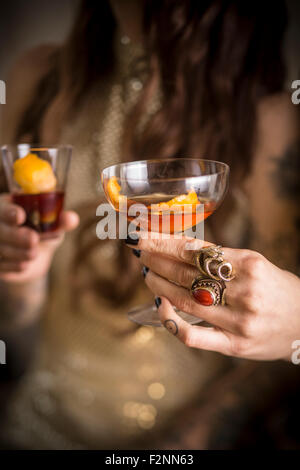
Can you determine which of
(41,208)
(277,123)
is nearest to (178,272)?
(41,208)

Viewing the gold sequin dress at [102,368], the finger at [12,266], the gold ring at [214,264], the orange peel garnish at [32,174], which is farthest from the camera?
the gold sequin dress at [102,368]

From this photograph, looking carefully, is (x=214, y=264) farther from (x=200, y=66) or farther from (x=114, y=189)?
(x=200, y=66)

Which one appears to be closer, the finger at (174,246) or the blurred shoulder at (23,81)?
the finger at (174,246)

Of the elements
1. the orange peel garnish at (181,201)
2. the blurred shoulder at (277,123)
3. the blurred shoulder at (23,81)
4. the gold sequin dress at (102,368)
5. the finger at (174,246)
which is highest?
the blurred shoulder at (23,81)

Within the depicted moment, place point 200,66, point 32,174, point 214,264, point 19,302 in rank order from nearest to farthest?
point 214,264 → point 32,174 → point 200,66 → point 19,302

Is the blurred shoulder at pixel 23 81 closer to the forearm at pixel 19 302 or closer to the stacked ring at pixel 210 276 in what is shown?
the forearm at pixel 19 302

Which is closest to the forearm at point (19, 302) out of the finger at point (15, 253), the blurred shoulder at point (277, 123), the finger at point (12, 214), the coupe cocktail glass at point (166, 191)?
the finger at point (15, 253)

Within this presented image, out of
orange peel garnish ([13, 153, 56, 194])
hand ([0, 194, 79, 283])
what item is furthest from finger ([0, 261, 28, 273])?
orange peel garnish ([13, 153, 56, 194])
